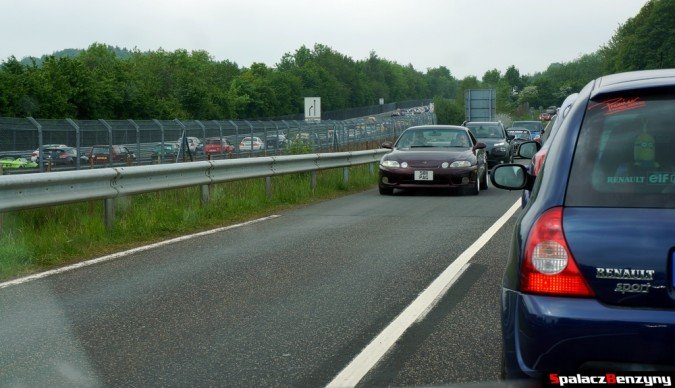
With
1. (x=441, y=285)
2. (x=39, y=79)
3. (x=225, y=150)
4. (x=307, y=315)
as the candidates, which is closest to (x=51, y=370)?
(x=307, y=315)

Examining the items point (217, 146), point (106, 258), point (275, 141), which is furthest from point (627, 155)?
point (275, 141)

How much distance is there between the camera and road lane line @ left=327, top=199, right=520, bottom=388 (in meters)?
5.26

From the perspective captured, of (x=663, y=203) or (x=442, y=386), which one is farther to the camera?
(x=442, y=386)

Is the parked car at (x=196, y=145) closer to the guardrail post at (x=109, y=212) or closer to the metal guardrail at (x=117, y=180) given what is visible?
the metal guardrail at (x=117, y=180)

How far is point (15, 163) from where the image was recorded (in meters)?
24.9

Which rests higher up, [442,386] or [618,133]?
[618,133]

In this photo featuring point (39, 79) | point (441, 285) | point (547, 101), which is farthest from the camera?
point (547, 101)

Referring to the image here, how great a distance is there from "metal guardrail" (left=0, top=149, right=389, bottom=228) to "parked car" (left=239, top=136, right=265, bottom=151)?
1855 cm

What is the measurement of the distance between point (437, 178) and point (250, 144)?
19277 millimetres

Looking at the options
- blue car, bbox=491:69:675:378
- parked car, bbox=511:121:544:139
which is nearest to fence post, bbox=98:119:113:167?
parked car, bbox=511:121:544:139

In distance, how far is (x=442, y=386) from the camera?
4.99 metres

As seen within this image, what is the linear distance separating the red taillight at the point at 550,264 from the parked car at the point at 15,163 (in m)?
22.1

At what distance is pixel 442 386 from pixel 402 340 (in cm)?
111

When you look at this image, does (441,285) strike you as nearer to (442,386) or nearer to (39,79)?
(442,386)
